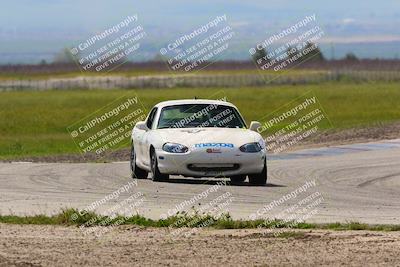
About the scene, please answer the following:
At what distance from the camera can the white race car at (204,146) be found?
68.1 ft

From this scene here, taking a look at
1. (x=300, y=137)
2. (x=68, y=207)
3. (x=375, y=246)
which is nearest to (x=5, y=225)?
(x=68, y=207)

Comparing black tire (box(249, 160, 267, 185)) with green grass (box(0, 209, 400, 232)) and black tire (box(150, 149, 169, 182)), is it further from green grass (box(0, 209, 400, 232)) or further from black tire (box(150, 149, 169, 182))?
green grass (box(0, 209, 400, 232))

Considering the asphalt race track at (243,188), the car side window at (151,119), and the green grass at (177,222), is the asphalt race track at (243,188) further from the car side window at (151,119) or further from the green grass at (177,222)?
the car side window at (151,119)

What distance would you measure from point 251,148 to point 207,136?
740 millimetres

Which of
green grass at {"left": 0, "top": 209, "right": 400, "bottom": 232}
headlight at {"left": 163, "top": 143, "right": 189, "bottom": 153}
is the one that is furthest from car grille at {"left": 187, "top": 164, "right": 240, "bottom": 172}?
green grass at {"left": 0, "top": 209, "right": 400, "bottom": 232}

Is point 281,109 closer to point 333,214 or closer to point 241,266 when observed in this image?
point 333,214

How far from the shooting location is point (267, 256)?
1213cm

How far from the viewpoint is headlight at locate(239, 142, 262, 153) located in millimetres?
20789

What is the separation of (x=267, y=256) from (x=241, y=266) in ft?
2.15

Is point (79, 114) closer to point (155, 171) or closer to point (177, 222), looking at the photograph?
point (155, 171)

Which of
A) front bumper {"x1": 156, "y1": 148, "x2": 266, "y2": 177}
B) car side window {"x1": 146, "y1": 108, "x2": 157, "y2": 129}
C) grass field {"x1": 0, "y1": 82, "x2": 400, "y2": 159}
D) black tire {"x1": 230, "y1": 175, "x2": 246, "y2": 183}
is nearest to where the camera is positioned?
front bumper {"x1": 156, "y1": 148, "x2": 266, "y2": 177}

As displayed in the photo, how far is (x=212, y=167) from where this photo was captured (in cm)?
2084

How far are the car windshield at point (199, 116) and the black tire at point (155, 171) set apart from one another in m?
0.75

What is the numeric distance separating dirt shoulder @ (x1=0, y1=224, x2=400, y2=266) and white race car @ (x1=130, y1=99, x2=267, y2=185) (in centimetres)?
632
